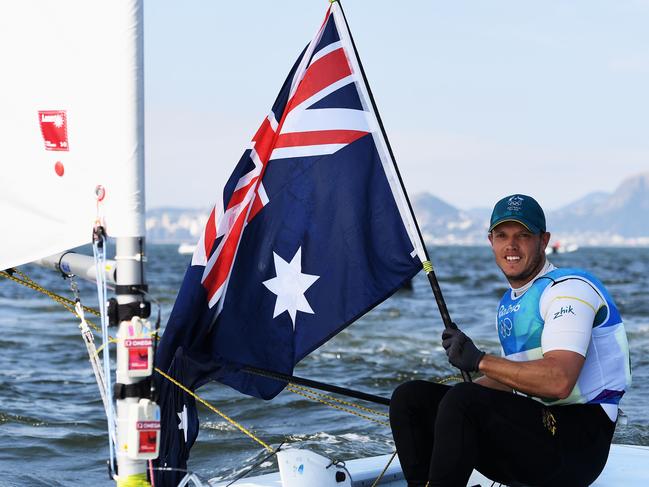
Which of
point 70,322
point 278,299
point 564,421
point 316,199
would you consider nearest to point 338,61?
point 316,199

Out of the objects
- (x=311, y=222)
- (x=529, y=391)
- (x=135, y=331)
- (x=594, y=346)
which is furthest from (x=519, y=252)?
(x=135, y=331)

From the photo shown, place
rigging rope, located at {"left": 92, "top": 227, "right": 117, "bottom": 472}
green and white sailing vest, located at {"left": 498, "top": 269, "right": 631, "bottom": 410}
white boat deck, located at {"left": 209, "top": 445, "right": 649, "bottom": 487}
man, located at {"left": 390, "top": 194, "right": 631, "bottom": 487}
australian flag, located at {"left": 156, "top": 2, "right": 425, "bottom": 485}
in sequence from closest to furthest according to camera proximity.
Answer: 1. rigging rope, located at {"left": 92, "top": 227, "right": 117, "bottom": 472}
2. man, located at {"left": 390, "top": 194, "right": 631, "bottom": 487}
3. green and white sailing vest, located at {"left": 498, "top": 269, "right": 631, "bottom": 410}
4. australian flag, located at {"left": 156, "top": 2, "right": 425, "bottom": 485}
5. white boat deck, located at {"left": 209, "top": 445, "right": 649, "bottom": 487}

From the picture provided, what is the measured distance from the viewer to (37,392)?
35.5 feet

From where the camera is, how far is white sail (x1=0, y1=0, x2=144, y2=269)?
10.7 feet

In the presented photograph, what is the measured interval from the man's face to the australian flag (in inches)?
20.3

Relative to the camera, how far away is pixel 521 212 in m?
3.78

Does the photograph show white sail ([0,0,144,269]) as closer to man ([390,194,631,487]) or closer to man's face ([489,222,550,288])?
man ([390,194,631,487])

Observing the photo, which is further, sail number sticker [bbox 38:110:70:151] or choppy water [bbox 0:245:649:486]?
choppy water [bbox 0:245:649:486]

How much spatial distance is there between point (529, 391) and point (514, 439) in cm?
20

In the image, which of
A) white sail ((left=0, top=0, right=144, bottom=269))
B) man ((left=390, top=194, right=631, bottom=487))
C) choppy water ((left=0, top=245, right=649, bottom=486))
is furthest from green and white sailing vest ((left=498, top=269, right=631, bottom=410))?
choppy water ((left=0, top=245, right=649, bottom=486))

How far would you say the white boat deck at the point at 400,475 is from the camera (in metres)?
4.68

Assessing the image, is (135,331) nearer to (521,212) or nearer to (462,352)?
(462,352)

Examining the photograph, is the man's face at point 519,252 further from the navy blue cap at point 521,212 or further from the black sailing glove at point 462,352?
the black sailing glove at point 462,352

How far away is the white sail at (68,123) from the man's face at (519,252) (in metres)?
1.39
